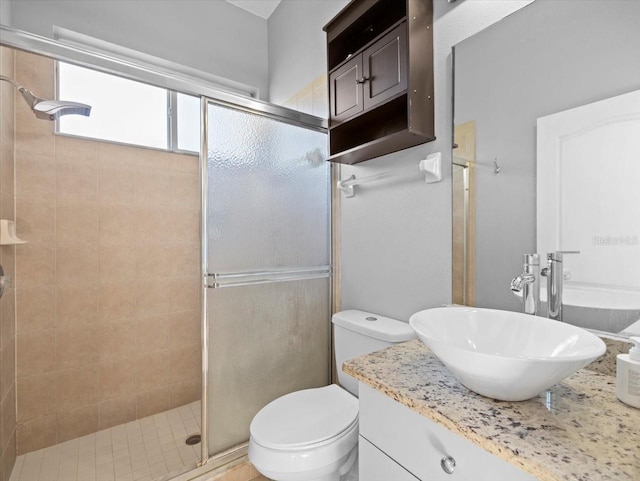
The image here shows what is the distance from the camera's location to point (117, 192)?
2059mm

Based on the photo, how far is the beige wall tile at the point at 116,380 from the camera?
2.01 meters

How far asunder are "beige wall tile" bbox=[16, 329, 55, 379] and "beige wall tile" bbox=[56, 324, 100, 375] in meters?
0.03

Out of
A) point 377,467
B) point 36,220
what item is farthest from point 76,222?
point 377,467

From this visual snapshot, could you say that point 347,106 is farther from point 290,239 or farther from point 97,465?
point 97,465

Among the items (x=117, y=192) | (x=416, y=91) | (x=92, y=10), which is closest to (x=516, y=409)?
(x=416, y=91)

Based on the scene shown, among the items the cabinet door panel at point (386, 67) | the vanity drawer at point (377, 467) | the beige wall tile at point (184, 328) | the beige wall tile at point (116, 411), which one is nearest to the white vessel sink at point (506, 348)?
the vanity drawer at point (377, 467)

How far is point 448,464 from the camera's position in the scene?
2.19ft

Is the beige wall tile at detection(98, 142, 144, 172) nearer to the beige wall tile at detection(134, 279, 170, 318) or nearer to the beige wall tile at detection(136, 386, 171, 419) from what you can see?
the beige wall tile at detection(134, 279, 170, 318)

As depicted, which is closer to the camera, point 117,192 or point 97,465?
point 97,465

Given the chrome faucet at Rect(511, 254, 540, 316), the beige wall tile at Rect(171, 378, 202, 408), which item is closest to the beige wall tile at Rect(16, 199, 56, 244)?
the beige wall tile at Rect(171, 378, 202, 408)

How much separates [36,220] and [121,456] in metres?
1.38

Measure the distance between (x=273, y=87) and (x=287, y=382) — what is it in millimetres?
2099

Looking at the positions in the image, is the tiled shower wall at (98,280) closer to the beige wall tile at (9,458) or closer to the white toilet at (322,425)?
the beige wall tile at (9,458)

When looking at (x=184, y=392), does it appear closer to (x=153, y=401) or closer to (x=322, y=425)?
(x=153, y=401)
